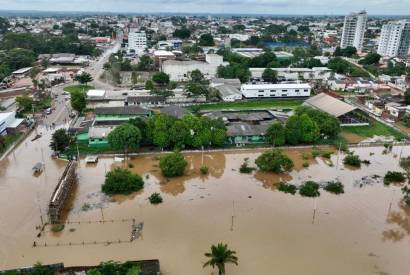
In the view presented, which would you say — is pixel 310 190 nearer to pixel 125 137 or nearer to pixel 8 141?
pixel 125 137

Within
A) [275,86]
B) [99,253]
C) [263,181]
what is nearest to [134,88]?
[275,86]

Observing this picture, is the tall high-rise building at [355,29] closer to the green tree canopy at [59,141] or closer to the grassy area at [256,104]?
the grassy area at [256,104]

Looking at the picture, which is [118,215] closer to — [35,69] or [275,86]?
[275,86]

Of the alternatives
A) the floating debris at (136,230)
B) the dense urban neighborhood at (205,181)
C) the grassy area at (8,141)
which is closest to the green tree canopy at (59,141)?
the dense urban neighborhood at (205,181)

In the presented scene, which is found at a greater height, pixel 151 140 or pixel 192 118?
pixel 192 118

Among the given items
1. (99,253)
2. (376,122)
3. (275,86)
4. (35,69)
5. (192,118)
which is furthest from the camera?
(35,69)

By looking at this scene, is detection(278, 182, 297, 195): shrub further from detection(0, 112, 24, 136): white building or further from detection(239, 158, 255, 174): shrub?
detection(0, 112, 24, 136): white building
